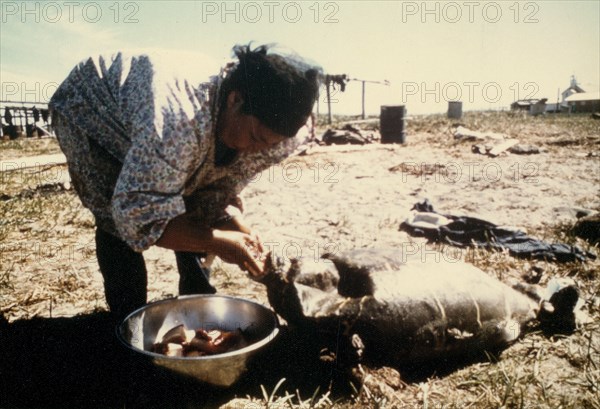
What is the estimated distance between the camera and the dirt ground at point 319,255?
185 cm

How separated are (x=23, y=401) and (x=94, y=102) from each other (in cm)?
133

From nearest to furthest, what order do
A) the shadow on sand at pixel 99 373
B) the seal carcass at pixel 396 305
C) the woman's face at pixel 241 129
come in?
the woman's face at pixel 241 129
the shadow on sand at pixel 99 373
the seal carcass at pixel 396 305

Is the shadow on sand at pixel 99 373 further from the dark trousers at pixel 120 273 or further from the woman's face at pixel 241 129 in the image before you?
the woman's face at pixel 241 129

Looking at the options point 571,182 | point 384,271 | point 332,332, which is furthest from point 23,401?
point 571,182

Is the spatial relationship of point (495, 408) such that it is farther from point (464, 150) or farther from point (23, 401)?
point (464, 150)

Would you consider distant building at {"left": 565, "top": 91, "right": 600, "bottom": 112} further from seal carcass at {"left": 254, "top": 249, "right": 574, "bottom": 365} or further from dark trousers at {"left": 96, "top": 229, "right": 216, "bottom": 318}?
dark trousers at {"left": 96, "top": 229, "right": 216, "bottom": 318}

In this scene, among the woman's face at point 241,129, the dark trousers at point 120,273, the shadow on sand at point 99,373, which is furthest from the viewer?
the dark trousers at point 120,273

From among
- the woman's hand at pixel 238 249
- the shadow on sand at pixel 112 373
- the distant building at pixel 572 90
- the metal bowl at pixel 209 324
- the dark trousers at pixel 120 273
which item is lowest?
the shadow on sand at pixel 112 373

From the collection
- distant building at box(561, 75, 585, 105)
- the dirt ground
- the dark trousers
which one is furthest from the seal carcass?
distant building at box(561, 75, 585, 105)

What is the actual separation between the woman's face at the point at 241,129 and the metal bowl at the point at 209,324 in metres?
0.83

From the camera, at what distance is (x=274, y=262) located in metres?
2.05

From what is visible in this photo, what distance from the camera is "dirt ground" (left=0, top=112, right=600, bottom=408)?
1.85m

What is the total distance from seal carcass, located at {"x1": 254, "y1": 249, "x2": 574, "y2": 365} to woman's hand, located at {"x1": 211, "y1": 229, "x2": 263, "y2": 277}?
0.52ft

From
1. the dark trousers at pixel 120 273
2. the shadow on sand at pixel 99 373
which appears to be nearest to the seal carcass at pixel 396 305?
the shadow on sand at pixel 99 373
